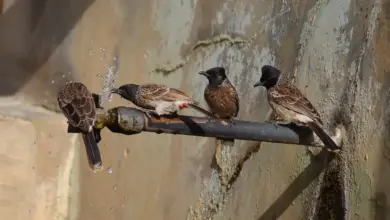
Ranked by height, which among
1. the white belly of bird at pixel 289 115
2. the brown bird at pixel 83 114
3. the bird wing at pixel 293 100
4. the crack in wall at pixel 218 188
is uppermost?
the bird wing at pixel 293 100

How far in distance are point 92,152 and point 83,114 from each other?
194 millimetres

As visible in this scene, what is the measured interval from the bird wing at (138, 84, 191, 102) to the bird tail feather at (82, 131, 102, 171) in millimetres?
692

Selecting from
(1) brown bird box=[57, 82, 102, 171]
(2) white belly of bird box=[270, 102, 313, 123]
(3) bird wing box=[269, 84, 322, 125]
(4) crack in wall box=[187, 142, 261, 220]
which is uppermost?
(3) bird wing box=[269, 84, 322, 125]

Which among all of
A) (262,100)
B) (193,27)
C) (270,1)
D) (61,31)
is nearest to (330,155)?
(262,100)

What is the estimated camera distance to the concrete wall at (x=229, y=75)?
325 centimetres

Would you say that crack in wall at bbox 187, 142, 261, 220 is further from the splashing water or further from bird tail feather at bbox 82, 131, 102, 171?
bird tail feather at bbox 82, 131, 102, 171

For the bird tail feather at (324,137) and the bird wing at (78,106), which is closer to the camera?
the bird wing at (78,106)

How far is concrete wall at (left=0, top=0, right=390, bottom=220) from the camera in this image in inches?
128

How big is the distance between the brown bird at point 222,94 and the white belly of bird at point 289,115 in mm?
270

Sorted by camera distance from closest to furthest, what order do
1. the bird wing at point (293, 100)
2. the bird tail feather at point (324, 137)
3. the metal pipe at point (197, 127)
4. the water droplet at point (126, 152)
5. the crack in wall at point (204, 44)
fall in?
the metal pipe at point (197, 127) < the bird tail feather at point (324, 137) < the bird wing at point (293, 100) < the crack in wall at point (204, 44) < the water droplet at point (126, 152)

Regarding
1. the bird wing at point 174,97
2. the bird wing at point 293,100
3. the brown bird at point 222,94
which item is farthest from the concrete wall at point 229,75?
the bird wing at point 174,97

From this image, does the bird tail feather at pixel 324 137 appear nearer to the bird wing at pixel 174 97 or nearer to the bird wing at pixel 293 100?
the bird wing at pixel 293 100

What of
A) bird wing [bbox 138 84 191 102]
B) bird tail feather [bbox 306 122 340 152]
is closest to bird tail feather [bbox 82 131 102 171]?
bird wing [bbox 138 84 191 102]

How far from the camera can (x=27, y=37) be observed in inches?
213
